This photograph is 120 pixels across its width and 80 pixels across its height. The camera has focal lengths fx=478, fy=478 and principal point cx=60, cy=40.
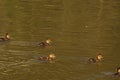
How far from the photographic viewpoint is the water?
722 inches

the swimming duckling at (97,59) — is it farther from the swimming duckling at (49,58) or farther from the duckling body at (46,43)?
the duckling body at (46,43)

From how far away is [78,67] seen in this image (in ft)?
61.9

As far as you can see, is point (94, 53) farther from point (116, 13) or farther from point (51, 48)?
point (116, 13)

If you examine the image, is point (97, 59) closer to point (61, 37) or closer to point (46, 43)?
point (46, 43)

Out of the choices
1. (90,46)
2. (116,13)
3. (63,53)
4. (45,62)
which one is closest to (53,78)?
(45,62)

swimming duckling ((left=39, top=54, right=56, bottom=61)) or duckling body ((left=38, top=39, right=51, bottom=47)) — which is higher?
duckling body ((left=38, top=39, right=51, bottom=47))

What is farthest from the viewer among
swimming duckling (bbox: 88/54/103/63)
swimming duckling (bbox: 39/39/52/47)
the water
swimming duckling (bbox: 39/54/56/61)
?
swimming duckling (bbox: 39/39/52/47)

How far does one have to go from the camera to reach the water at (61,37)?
1833 centimetres

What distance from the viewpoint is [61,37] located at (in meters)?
23.9

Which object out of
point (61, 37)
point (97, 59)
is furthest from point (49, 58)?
point (61, 37)

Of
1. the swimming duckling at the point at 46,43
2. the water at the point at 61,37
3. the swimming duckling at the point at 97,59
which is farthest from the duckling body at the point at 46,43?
the swimming duckling at the point at 97,59

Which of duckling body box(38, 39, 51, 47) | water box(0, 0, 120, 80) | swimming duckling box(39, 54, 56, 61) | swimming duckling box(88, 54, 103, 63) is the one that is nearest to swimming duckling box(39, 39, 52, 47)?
duckling body box(38, 39, 51, 47)

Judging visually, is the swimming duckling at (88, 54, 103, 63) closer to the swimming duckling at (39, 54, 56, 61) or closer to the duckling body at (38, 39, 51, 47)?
the swimming duckling at (39, 54, 56, 61)

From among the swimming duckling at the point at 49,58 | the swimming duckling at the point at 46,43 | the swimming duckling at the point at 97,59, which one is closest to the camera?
the swimming duckling at the point at 49,58
